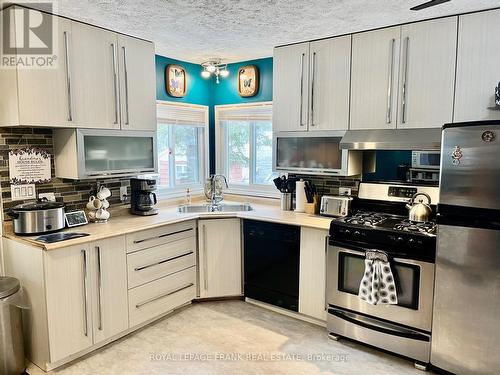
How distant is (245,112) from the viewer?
4.20 m

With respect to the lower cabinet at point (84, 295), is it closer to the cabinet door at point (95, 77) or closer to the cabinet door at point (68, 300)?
the cabinet door at point (68, 300)

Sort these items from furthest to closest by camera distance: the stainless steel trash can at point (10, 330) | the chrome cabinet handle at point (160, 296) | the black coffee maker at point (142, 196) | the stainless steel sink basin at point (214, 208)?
the stainless steel sink basin at point (214, 208), the black coffee maker at point (142, 196), the chrome cabinet handle at point (160, 296), the stainless steel trash can at point (10, 330)

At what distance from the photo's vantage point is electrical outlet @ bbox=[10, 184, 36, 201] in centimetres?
269

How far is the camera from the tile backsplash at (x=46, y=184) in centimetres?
Result: 264

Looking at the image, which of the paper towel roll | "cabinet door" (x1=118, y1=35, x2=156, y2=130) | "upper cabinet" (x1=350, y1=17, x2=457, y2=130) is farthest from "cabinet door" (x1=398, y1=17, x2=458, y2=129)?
"cabinet door" (x1=118, y1=35, x2=156, y2=130)

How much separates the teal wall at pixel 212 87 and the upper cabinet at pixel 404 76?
1.24m

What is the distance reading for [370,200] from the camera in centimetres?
316

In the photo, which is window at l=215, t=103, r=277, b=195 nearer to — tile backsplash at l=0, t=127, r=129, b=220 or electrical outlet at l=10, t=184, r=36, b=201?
tile backsplash at l=0, t=127, r=129, b=220

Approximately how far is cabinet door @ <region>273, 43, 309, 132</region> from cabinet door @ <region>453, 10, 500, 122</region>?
3.82 feet

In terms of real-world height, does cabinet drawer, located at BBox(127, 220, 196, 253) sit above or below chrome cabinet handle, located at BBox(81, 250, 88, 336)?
above

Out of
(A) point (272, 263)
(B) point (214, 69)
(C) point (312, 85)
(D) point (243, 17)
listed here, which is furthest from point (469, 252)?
(B) point (214, 69)

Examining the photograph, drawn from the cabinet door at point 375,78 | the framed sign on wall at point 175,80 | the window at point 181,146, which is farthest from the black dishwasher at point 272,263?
the framed sign on wall at point 175,80

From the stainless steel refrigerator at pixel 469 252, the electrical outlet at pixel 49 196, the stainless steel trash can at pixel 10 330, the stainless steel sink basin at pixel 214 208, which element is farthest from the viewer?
the stainless steel sink basin at pixel 214 208

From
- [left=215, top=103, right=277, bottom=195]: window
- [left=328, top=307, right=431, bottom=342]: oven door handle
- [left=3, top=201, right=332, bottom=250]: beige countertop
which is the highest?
[left=215, top=103, right=277, bottom=195]: window
